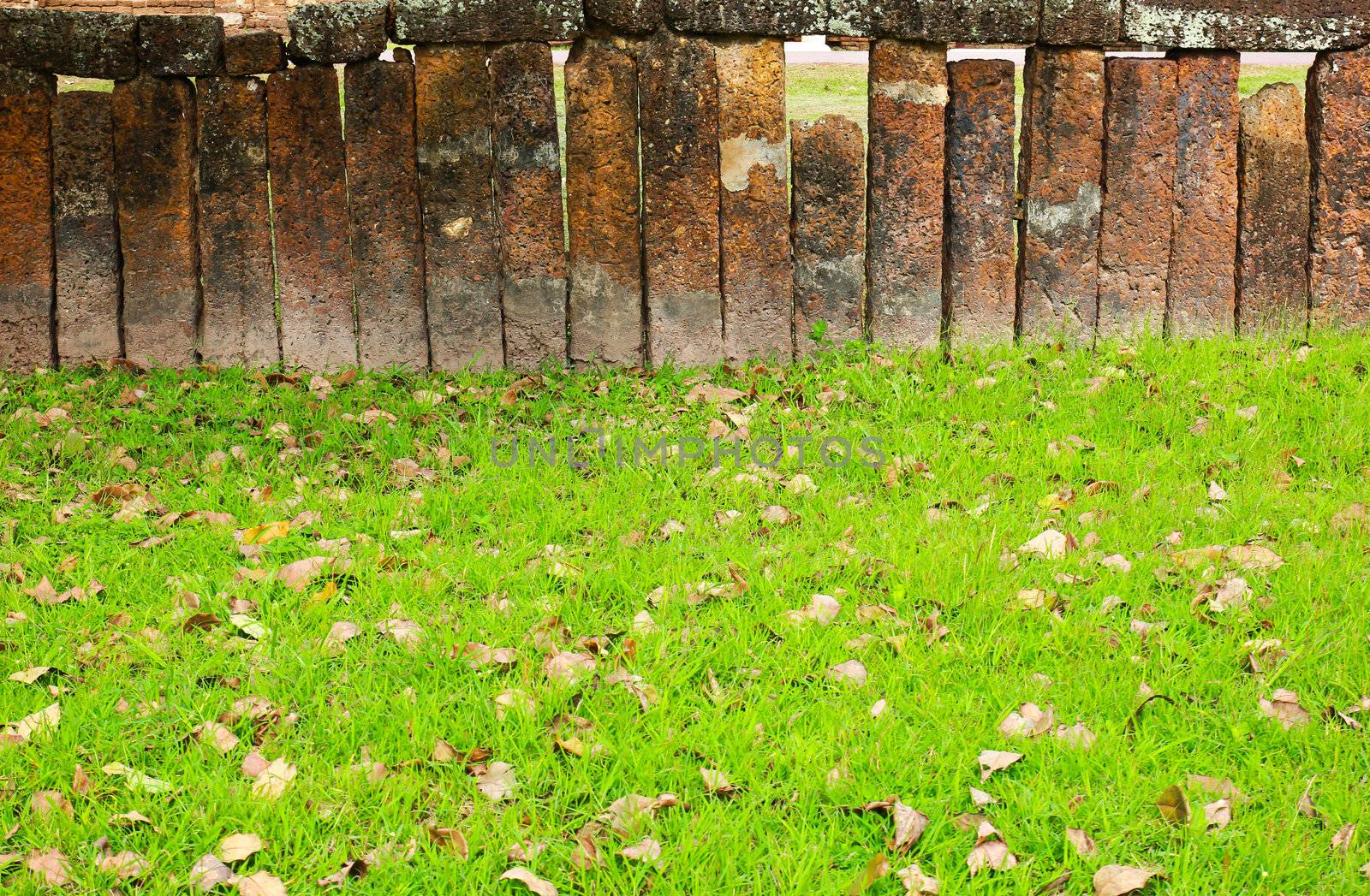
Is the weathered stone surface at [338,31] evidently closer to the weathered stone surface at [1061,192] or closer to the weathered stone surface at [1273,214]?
the weathered stone surface at [1061,192]

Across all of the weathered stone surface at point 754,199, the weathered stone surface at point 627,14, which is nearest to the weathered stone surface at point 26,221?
the weathered stone surface at point 627,14

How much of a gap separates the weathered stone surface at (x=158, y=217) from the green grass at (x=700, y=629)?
1.63 ft

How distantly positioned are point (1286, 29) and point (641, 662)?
4.83 metres

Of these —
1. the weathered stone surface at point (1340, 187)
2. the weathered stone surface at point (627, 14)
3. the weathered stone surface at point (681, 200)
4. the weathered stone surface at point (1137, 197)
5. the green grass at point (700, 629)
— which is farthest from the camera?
the weathered stone surface at point (1340, 187)

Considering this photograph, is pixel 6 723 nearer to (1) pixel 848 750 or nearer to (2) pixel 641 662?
(2) pixel 641 662

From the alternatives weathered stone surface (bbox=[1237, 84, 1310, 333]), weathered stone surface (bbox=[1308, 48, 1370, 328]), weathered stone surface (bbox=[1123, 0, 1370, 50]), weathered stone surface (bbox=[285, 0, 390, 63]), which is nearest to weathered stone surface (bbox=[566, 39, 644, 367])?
weathered stone surface (bbox=[285, 0, 390, 63])

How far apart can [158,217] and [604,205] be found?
213cm

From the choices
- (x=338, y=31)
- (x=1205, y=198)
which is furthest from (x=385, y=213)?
(x=1205, y=198)

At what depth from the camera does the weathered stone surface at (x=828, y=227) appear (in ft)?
20.5

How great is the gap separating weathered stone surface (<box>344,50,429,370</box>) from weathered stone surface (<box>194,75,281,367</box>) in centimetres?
43

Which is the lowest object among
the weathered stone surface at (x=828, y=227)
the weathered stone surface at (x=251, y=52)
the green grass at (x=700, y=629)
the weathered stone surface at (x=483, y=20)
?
the green grass at (x=700, y=629)

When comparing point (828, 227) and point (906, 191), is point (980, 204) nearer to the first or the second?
point (906, 191)

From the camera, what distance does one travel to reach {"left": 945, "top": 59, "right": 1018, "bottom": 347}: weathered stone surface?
6.26 m

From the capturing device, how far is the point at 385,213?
618 centimetres
